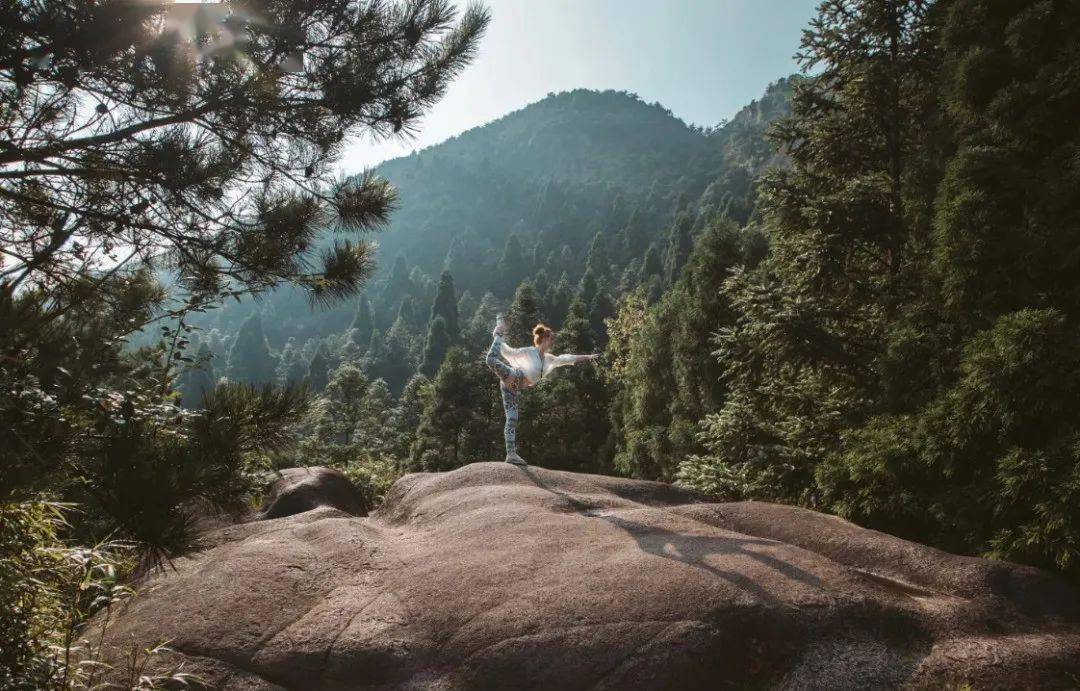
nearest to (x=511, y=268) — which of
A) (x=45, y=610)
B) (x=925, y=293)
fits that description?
(x=925, y=293)

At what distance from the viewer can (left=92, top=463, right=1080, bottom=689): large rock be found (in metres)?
4.32

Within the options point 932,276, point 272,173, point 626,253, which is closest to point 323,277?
point 272,173

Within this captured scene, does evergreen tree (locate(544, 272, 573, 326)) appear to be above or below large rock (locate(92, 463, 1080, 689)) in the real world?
above

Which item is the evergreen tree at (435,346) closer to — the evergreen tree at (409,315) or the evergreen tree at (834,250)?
the evergreen tree at (409,315)

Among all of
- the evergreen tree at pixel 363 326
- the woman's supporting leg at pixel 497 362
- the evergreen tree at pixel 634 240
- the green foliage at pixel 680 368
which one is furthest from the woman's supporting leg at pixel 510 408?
the evergreen tree at pixel 363 326

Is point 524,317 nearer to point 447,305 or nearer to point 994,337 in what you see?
point 994,337

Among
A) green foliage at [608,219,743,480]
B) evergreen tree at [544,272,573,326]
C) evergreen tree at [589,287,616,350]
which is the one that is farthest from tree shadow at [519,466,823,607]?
evergreen tree at [544,272,573,326]

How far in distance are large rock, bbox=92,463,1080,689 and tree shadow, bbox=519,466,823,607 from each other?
23 millimetres

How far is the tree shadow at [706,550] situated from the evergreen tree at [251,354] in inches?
5676

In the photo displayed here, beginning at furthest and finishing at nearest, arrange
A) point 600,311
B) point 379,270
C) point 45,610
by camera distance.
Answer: point 600,311, point 379,270, point 45,610

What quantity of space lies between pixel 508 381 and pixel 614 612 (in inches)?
246

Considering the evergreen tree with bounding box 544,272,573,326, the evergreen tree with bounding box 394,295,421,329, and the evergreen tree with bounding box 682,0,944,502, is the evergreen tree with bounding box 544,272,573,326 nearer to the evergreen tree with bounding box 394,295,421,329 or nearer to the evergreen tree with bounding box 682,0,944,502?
the evergreen tree with bounding box 394,295,421,329

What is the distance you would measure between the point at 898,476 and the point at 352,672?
6.40 metres

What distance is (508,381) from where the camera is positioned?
10.7 meters
